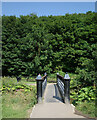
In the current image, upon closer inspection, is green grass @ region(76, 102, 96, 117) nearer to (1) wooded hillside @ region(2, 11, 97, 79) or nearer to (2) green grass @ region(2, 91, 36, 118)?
(2) green grass @ region(2, 91, 36, 118)

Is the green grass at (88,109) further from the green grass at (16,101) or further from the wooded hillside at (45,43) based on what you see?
the wooded hillside at (45,43)

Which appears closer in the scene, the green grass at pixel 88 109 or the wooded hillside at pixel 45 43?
the green grass at pixel 88 109

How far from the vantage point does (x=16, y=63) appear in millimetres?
21422

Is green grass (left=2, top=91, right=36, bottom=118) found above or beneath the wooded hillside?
beneath

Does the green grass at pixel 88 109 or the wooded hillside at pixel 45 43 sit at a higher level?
the wooded hillside at pixel 45 43

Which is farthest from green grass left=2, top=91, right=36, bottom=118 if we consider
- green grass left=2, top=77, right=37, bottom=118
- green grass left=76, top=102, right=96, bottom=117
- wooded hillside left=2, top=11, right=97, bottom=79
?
wooded hillside left=2, top=11, right=97, bottom=79

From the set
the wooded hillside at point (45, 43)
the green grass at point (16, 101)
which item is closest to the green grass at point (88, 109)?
the green grass at point (16, 101)

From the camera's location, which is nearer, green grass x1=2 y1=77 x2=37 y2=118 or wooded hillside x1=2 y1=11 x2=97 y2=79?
green grass x1=2 y1=77 x2=37 y2=118

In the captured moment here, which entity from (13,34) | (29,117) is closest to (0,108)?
(29,117)

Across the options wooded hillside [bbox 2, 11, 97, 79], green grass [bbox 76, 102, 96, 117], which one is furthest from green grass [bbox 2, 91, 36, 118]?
wooded hillside [bbox 2, 11, 97, 79]

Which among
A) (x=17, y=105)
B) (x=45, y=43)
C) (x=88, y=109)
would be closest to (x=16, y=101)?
(x=17, y=105)

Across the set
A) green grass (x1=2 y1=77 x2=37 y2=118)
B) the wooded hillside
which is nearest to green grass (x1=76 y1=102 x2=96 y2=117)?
green grass (x1=2 y1=77 x2=37 y2=118)

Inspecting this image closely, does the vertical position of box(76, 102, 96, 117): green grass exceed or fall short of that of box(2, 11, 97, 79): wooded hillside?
it falls short

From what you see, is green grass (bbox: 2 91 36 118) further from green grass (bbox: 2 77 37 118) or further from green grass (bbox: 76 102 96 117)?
green grass (bbox: 76 102 96 117)
